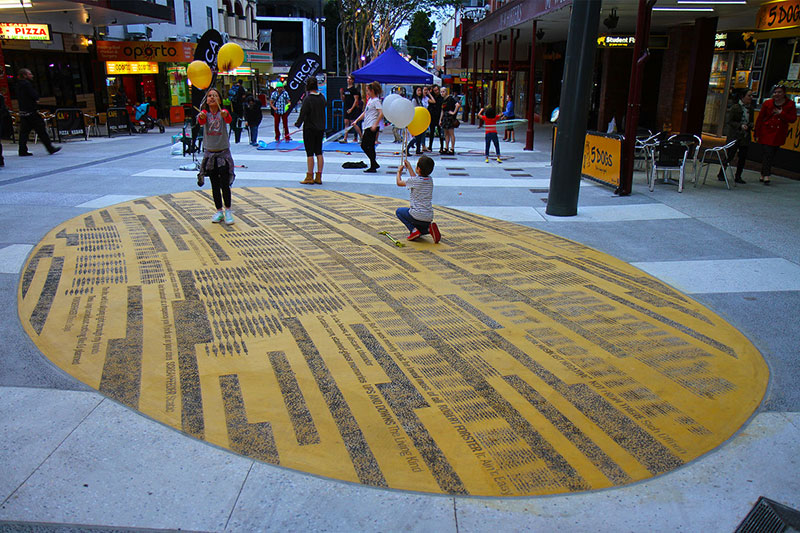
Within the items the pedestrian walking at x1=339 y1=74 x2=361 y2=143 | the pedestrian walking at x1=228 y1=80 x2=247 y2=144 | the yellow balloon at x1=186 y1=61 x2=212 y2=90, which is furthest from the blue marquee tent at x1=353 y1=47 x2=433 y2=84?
the yellow balloon at x1=186 y1=61 x2=212 y2=90

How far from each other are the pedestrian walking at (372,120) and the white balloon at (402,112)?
15.0 ft

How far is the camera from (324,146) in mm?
18578

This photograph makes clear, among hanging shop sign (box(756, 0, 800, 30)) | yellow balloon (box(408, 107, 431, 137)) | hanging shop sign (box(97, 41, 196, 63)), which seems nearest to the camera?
yellow balloon (box(408, 107, 431, 137))

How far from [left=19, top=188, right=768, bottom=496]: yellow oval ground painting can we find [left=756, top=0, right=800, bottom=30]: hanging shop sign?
9247mm

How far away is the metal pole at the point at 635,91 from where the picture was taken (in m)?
10.4

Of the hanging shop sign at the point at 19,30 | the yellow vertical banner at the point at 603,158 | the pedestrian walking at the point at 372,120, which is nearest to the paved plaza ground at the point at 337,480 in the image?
the yellow vertical banner at the point at 603,158

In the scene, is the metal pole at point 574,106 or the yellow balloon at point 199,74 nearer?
the yellow balloon at point 199,74

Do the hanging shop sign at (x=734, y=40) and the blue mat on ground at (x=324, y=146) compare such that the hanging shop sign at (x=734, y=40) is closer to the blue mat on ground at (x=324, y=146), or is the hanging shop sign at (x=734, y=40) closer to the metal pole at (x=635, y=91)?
the metal pole at (x=635, y=91)

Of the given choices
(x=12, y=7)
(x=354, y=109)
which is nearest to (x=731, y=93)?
(x=354, y=109)

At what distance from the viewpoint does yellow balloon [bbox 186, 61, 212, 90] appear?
8781 mm

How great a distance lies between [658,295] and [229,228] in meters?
5.49

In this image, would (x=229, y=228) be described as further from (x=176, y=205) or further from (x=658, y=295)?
(x=658, y=295)

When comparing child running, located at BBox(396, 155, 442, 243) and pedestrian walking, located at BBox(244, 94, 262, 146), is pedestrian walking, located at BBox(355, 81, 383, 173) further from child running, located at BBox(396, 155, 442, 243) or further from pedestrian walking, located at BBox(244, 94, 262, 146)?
pedestrian walking, located at BBox(244, 94, 262, 146)

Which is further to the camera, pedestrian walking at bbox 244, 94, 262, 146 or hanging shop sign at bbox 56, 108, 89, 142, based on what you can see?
hanging shop sign at bbox 56, 108, 89, 142
